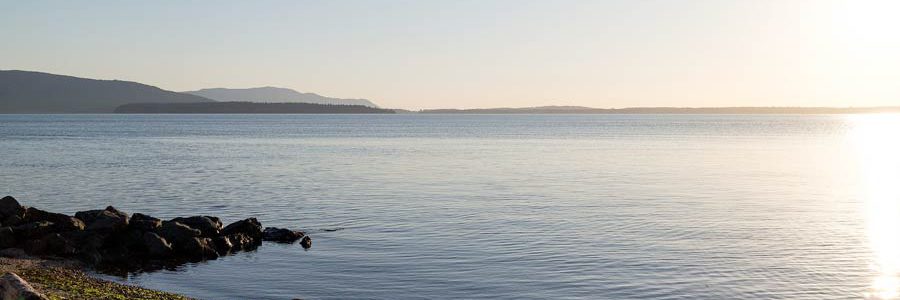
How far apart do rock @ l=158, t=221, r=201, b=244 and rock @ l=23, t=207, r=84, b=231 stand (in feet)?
9.79

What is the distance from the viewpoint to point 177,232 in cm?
2889

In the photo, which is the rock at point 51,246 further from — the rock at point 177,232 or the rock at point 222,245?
the rock at point 222,245

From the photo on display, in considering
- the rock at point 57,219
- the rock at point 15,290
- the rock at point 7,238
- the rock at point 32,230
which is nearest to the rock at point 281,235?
the rock at point 57,219

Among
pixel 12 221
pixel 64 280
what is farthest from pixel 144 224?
pixel 64 280

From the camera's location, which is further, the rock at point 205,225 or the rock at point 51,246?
the rock at point 205,225

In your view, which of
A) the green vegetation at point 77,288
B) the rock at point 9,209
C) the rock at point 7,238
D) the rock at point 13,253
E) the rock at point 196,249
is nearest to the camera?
the green vegetation at point 77,288

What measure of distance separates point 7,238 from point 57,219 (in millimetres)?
2340

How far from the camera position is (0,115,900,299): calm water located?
23.7 meters

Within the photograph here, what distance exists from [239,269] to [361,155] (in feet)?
184

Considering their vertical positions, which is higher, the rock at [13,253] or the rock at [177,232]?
the rock at [177,232]

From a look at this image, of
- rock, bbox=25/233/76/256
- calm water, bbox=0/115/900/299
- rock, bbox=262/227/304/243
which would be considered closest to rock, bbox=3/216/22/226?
rock, bbox=25/233/76/256

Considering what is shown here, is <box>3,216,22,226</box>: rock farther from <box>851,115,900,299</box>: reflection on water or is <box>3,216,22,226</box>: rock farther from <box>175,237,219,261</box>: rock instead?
<box>851,115,900,299</box>: reflection on water

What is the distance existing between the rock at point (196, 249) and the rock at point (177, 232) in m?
0.20

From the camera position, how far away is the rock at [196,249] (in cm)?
2811
